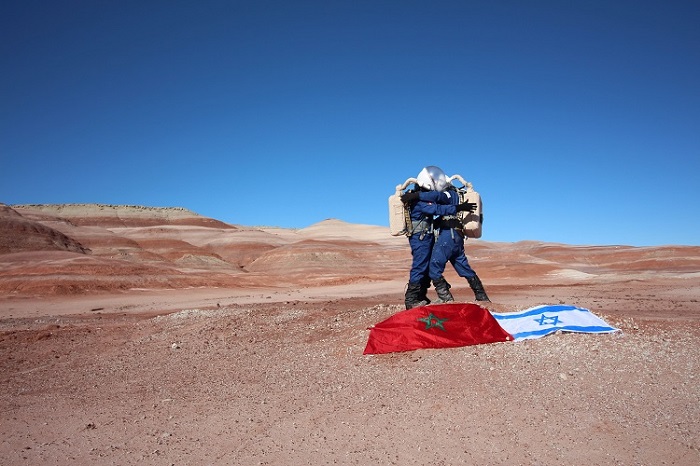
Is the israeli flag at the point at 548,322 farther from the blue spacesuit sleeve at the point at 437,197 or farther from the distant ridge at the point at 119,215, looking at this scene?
the distant ridge at the point at 119,215

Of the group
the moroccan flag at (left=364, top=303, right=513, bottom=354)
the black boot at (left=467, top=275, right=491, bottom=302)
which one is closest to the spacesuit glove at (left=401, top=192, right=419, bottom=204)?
the black boot at (left=467, top=275, right=491, bottom=302)

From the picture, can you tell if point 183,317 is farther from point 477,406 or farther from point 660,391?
point 660,391

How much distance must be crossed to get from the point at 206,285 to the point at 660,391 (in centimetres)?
2714

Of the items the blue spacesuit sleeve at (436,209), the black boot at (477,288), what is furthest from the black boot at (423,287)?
the blue spacesuit sleeve at (436,209)

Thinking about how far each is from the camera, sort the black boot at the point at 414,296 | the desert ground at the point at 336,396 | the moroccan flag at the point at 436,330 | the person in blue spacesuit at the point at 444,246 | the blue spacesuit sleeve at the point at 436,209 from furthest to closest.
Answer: the black boot at the point at 414,296
the person in blue spacesuit at the point at 444,246
the blue spacesuit sleeve at the point at 436,209
the moroccan flag at the point at 436,330
the desert ground at the point at 336,396

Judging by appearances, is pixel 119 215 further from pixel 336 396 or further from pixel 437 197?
pixel 336 396

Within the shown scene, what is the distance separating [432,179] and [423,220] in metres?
0.84

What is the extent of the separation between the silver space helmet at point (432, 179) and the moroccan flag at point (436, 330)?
2903 millimetres

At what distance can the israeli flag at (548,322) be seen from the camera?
24.5 ft

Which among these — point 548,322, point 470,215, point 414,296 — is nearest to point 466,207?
point 470,215

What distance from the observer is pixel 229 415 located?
19.4 feet

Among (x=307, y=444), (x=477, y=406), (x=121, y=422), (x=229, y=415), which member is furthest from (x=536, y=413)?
(x=121, y=422)

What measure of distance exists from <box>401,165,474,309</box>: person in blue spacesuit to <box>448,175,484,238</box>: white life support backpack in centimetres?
21

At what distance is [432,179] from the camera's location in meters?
10.2
